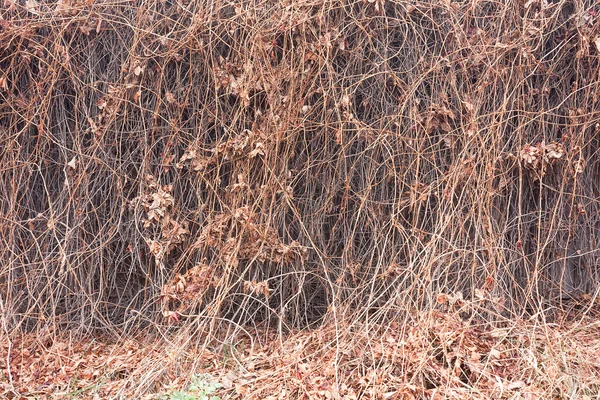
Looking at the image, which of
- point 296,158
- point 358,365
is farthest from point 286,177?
point 358,365

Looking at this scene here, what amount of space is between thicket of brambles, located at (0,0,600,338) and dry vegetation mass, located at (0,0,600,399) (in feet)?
0.04

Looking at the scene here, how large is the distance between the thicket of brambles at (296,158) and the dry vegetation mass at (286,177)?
13 millimetres

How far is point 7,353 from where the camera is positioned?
318 cm

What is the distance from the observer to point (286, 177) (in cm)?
323

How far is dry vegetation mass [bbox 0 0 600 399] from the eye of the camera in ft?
10.3

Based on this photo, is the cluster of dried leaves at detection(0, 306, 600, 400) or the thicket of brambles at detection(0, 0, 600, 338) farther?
the thicket of brambles at detection(0, 0, 600, 338)

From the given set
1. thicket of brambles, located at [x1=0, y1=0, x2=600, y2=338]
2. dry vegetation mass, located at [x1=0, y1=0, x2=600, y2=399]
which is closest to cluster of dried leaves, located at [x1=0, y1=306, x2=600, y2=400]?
dry vegetation mass, located at [x1=0, y1=0, x2=600, y2=399]

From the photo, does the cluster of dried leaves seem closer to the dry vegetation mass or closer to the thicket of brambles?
the dry vegetation mass

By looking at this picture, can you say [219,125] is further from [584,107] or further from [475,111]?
[584,107]

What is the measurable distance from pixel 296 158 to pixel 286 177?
159mm

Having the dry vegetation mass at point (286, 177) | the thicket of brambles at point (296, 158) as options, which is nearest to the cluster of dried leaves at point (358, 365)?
the dry vegetation mass at point (286, 177)

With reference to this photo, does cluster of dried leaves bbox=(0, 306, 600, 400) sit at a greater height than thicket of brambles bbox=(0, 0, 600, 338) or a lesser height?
lesser

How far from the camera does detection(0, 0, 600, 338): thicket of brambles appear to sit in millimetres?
3182

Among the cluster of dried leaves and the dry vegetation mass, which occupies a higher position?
the dry vegetation mass
